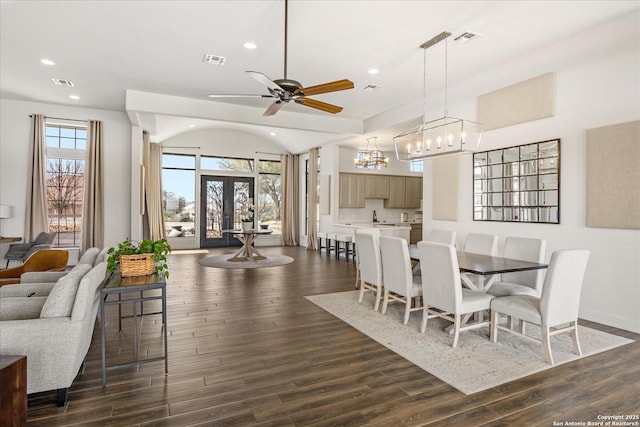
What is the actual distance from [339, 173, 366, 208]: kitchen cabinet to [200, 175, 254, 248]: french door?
3.23 m

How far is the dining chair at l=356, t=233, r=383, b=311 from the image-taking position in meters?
4.36

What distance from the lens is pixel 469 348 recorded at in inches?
126

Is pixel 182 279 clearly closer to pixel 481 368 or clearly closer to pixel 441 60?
pixel 481 368

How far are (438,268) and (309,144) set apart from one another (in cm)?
777

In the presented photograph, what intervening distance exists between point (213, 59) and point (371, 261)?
11.6 feet

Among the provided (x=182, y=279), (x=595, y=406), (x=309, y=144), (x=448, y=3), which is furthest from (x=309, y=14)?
(x=309, y=144)

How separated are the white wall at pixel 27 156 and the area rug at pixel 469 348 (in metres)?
5.97

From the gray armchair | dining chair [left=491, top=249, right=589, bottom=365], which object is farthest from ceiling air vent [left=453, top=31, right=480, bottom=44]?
the gray armchair

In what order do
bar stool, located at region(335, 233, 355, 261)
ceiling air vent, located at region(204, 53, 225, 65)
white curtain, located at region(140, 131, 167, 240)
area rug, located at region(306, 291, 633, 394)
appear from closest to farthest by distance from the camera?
Answer: area rug, located at region(306, 291, 633, 394), ceiling air vent, located at region(204, 53, 225, 65), bar stool, located at region(335, 233, 355, 261), white curtain, located at region(140, 131, 167, 240)

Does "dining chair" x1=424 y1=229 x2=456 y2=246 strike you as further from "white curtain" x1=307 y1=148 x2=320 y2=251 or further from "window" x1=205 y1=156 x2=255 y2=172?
"window" x1=205 y1=156 x2=255 y2=172

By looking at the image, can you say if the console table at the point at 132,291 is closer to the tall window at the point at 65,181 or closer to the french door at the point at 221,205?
the tall window at the point at 65,181

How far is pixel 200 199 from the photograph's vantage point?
1098 cm

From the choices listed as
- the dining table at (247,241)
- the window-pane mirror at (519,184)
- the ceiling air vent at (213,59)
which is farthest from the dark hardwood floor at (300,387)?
the dining table at (247,241)

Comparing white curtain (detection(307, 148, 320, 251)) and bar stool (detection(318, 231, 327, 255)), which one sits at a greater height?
white curtain (detection(307, 148, 320, 251))
